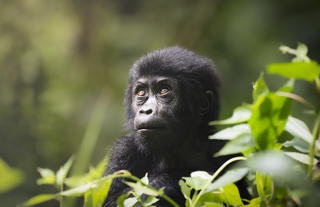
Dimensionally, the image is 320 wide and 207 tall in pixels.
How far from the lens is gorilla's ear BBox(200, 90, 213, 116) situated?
3070mm

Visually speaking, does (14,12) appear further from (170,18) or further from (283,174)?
(283,174)

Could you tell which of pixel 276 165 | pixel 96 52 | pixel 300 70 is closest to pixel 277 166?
pixel 276 165

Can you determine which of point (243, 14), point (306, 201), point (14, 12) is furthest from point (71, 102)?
point (306, 201)

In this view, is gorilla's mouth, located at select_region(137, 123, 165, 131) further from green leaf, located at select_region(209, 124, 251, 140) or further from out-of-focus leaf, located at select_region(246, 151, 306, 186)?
out-of-focus leaf, located at select_region(246, 151, 306, 186)

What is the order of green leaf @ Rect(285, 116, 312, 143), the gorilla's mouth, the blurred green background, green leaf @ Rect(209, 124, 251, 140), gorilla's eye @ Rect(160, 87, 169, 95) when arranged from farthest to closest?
1. the blurred green background
2. gorilla's eye @ Rect(160, 87, 169, 95)
3. the gorilla's mouth
4. green leaf @ Rect(285, 116, 312, 143)
5. green leaf @ Rect(209, 124, 251, 140)

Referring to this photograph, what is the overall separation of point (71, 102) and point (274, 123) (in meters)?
5.39

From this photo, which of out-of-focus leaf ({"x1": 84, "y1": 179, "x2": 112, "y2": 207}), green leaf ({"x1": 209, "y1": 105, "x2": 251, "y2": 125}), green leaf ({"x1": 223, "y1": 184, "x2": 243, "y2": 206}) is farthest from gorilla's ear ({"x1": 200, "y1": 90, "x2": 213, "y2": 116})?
green leaf ({"x1": 209, "y1": 105, "x2": 251, "y2": 125})

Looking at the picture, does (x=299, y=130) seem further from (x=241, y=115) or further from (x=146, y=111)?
(x=146, y=111)

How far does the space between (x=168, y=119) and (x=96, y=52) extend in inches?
183

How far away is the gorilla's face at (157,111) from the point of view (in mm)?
2717

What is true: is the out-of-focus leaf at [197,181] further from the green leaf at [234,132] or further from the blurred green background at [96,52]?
the blurred green background at [96,52]

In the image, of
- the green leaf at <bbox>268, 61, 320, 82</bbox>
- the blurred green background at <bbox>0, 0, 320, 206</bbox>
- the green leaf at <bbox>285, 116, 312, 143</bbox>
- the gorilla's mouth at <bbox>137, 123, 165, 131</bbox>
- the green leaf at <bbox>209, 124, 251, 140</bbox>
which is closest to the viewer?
the green leaf at <bbox>268, 61, 320, 82</bbox>

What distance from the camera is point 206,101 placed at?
10.1 ft

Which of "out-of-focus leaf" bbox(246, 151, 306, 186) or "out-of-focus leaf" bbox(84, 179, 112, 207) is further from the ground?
"out-of-focus leaf" bbox(246, 151, 306, 186)
